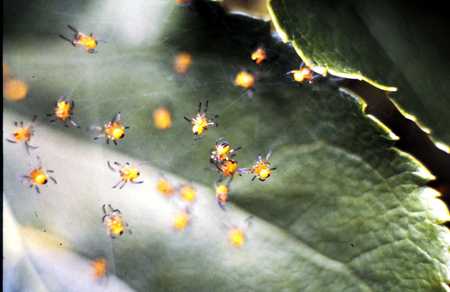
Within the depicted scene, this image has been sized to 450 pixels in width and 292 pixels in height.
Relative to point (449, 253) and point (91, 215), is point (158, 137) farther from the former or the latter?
point (449, 253)

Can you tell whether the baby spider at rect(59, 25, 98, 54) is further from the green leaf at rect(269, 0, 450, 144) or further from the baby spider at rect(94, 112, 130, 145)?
the green leaf at rect(269, 0, 450, 144)

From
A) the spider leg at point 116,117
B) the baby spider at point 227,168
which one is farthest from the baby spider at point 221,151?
the spider leg at point 116,117

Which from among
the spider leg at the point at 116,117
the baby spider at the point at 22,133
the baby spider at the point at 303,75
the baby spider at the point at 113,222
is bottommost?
the baby spider at the point at 113,222

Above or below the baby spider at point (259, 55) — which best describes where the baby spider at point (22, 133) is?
below

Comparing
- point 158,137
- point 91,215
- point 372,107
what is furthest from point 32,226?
point 372,107

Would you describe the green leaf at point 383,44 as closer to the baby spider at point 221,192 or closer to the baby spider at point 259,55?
the baby spider at point 259,55
